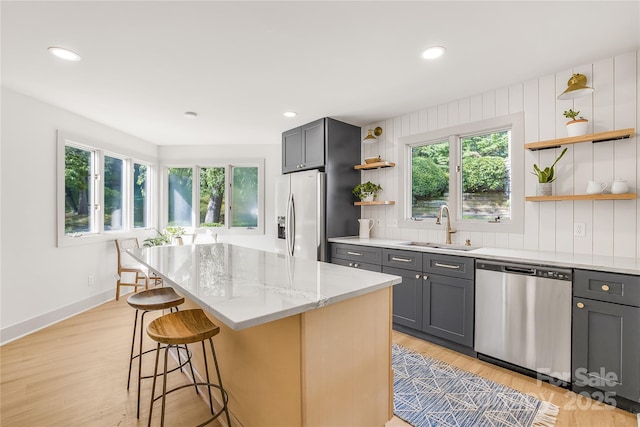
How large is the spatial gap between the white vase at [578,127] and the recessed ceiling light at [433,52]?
1178mm

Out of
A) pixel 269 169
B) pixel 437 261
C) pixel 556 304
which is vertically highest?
pixel 269 169

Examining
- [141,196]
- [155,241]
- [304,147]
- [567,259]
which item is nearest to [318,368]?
[567,259]

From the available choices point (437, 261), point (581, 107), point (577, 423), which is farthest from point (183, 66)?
point (577, 423)

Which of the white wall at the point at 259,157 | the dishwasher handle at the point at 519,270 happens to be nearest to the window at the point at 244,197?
the white wall at the point at 259,157

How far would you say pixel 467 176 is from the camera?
10.4 ft

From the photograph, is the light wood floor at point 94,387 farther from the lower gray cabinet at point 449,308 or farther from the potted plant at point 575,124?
the potted plant at point 575,124

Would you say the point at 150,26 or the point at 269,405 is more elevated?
the point at 150,26

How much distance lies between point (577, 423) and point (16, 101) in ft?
17.2

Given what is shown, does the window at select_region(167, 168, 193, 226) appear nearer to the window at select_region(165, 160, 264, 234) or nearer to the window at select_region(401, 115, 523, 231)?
the window at select_region(165, 160, 264, 234)

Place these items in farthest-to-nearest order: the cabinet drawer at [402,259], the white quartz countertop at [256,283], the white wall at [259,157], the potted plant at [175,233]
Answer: the white wall at [259,157], the potted plant at [175,233], the cabinet drawer at [402,259], the white quartz countertop at [256,283]

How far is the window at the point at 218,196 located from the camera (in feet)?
17.8

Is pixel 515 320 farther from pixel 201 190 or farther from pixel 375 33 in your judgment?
pixel 201 190

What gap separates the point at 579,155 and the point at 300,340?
2.67m

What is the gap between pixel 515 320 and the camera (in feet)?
7.45
